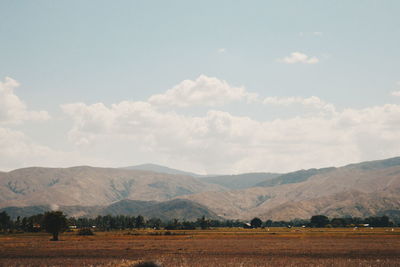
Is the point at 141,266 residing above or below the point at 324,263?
above

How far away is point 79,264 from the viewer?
50.9m

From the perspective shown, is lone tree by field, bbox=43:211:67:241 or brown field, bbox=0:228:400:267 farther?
lone tree by field, bbox=43:211:67:241

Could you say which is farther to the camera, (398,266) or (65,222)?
(65,222)

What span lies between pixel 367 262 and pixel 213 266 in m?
19.5

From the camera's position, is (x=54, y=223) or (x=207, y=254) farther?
(x=54, y=223)

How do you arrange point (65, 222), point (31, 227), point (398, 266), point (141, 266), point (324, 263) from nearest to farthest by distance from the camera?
point (141, 266)
point (398, 266)
point (324, 263)
point (65, 222)
point (31, 227)

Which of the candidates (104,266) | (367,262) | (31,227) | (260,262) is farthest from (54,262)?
(31,227)

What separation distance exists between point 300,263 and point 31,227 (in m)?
170

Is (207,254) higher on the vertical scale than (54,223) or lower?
lower

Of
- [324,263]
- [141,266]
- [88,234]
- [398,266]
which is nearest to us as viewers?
[141,266]

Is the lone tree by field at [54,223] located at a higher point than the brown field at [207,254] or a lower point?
higher

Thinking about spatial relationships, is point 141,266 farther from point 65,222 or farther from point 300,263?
point 65,222

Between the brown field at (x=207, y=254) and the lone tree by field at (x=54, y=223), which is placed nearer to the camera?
the brown field at (x=207, y=254)

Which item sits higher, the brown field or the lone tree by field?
the lone tree by field
